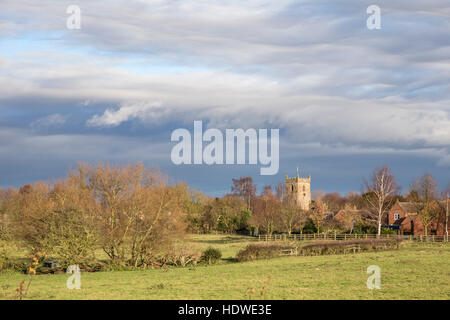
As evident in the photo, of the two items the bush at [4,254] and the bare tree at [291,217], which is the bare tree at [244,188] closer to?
the bare tree at [291,217]

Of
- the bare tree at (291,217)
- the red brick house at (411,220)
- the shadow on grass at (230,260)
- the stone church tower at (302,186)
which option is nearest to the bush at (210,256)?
the shadow on grass at (230,260)

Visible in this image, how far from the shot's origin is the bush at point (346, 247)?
48.3 m

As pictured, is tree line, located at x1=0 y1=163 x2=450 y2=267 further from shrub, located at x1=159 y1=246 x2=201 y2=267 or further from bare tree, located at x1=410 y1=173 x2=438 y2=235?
bare tree, located at x1=410 y1=173 x2=438 y2=235

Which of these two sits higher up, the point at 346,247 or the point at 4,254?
the point at 4,254

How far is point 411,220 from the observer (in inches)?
3066

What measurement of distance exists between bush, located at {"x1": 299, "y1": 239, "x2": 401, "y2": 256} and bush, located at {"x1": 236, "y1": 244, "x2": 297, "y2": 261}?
5.34 ft

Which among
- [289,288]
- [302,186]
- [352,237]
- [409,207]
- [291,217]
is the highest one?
[302,186]

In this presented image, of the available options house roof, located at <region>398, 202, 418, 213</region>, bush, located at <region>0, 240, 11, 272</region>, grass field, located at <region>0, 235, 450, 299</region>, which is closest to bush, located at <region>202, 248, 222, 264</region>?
grass field, located at <region>0, 235, 450, 299</region>

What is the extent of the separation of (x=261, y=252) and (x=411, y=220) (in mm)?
41575

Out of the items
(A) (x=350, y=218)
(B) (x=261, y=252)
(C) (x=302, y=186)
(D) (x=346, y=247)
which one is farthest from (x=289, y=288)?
(C) (x=302, y=186)

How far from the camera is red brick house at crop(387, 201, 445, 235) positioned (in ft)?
243

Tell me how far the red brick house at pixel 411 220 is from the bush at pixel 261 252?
111ft

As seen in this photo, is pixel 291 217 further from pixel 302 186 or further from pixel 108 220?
pixel 302 186

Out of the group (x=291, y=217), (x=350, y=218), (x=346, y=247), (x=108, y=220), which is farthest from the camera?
(x=291, y=217)
